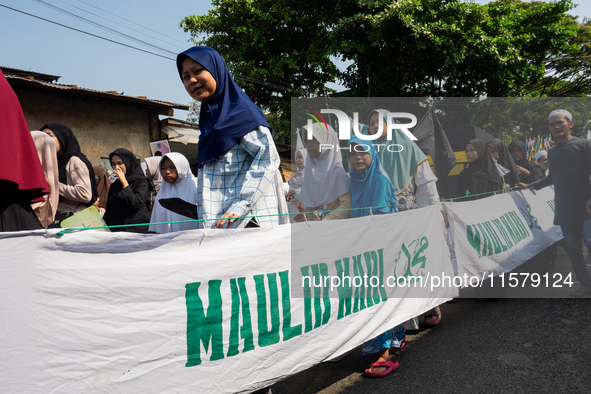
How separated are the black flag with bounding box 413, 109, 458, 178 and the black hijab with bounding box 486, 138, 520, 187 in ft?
2.39

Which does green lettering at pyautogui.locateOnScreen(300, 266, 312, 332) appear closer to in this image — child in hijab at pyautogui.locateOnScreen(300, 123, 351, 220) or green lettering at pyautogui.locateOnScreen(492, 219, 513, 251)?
child in hijab at pyautogui.locateOnScreen(300, 123, 351, 220)

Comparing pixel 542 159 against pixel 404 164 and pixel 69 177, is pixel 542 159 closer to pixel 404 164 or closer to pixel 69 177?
pixel 404 164

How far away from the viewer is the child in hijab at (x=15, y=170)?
195 cm

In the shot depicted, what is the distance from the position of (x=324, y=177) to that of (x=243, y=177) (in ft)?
7.38

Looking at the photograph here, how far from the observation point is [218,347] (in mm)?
2045

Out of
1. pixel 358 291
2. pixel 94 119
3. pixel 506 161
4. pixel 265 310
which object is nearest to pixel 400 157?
pixel 358 291

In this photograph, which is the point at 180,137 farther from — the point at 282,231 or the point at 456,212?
the point at 282,231

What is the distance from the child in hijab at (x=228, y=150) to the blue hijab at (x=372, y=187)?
137 cm

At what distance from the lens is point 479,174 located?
520 centimetres

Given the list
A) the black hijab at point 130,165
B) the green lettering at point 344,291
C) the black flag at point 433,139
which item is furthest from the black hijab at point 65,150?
the black flag at point 433,139

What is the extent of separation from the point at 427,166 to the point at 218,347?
9.89 feet

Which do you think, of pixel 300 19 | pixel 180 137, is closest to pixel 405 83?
pixel 300 19

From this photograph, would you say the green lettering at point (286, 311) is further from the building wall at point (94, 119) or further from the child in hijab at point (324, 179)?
the building wall at point (94, 119)

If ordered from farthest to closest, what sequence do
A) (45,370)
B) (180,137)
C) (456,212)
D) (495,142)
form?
1. (180,137)
2. (495,142)
3. (456,212)
4. (45,370)
